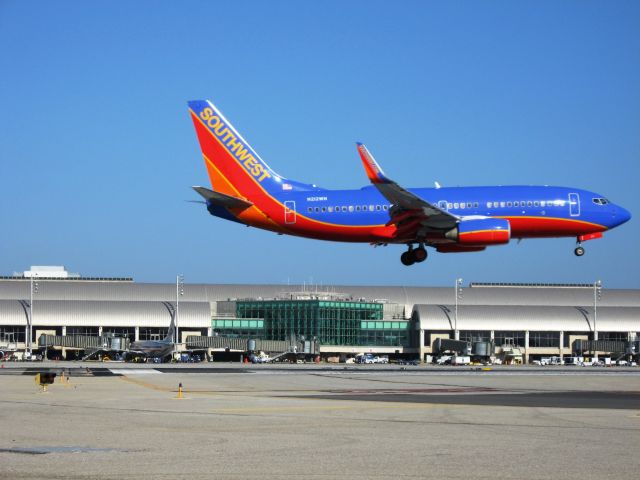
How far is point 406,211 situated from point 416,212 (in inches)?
28.2

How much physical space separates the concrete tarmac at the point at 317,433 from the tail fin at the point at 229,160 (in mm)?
23019

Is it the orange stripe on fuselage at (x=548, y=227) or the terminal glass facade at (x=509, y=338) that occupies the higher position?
the orange stripe on fuselage at (x=548, y=227)

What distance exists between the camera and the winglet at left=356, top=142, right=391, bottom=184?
66050 millimetres

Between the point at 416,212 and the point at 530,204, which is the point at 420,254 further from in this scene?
the point at 530,204

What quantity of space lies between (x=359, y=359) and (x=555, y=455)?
126743 mm

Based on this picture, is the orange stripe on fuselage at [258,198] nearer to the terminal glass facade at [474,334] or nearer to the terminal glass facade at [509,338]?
the terminal glass facade at [474,334]

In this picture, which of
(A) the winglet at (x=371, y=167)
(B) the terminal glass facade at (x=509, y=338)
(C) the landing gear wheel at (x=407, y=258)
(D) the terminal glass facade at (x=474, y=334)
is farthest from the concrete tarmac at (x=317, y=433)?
(B) the terminal glass facade at (x=509, y=338)

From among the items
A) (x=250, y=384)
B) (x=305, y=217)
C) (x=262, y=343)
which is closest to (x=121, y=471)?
(x=250, y=384)

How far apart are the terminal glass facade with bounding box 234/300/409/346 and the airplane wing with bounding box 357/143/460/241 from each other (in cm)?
11420

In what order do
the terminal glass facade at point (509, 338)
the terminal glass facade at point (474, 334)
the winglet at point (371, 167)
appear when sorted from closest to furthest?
the winglet at point (371, 167)
the terminal glass facade at point (509, 338)
the terminal glass facade at point (474, 334)

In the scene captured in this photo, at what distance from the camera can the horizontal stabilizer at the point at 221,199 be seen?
7069 cm

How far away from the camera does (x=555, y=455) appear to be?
26781 millimetres

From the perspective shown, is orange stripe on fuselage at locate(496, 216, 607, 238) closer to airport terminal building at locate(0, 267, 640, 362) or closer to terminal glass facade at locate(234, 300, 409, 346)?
airport terminal building at locate(0, 267, 640, 362)

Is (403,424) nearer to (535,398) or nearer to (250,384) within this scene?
(535,398)
